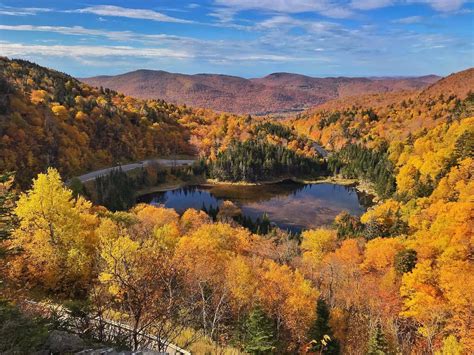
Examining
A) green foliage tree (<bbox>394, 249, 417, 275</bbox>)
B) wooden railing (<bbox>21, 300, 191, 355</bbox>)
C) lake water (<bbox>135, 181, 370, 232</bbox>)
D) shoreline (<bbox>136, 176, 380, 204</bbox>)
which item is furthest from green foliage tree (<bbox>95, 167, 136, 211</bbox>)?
wooden railing (<bbox>21, 300, 191, 355</bbox>)

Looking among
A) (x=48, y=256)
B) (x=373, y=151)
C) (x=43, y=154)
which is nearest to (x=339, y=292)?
(x=48, y=256)

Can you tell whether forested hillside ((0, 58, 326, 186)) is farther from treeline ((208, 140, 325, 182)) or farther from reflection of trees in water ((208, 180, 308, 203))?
reflection of trees in water ((208, 180, 308, 203))

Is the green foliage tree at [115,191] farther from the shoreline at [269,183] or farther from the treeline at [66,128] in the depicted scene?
the treeline at [66,128]

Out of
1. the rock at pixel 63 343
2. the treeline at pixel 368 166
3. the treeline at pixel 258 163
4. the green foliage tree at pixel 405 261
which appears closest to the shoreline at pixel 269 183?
the treeline at pixel 258 163

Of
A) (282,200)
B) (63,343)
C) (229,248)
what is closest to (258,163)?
(282,200)

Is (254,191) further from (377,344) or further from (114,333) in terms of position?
(114,333)

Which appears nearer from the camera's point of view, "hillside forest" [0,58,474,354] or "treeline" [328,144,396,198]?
"hillside forest" [0,58,474,354]
